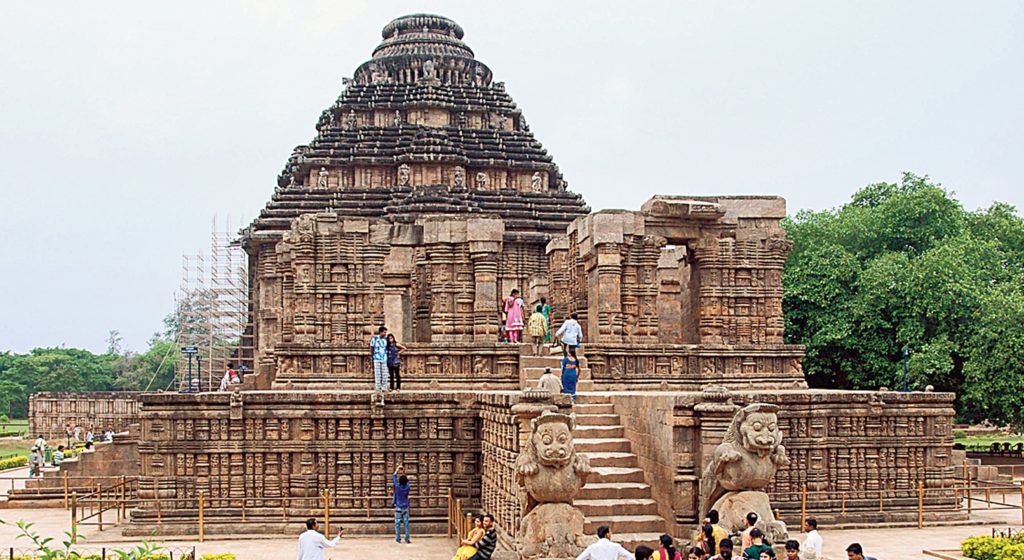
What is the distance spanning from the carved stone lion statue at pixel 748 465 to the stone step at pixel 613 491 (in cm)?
113

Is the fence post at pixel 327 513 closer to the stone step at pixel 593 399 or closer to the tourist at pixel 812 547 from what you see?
the stone step at pixel 593 399

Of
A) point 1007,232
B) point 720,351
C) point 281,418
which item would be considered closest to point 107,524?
point 281,418

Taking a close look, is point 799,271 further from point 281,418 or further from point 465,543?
point 465,543

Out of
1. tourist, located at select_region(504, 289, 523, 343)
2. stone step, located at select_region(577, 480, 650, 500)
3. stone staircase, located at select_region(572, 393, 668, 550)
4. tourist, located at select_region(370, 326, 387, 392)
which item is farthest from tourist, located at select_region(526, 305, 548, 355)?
stone step, located at select_region(577, 480, 650, 500)

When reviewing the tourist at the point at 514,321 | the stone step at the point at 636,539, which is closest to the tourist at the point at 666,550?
the stone step at the point at 636,539

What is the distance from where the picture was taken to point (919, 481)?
1489 cm

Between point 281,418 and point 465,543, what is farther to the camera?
point 281,418

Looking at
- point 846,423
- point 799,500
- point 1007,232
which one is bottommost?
point 799,500

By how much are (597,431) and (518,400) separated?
2.45 m

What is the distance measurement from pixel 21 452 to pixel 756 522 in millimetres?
36203

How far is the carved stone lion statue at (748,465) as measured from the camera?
10.4m

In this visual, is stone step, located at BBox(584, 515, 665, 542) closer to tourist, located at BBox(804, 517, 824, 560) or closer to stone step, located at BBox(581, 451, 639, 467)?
stone step, located at BBox(581, 451, 639, 467)

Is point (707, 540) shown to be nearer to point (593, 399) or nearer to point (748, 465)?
point (748, 465)

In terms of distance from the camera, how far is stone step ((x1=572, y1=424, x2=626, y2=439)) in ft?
41.5
